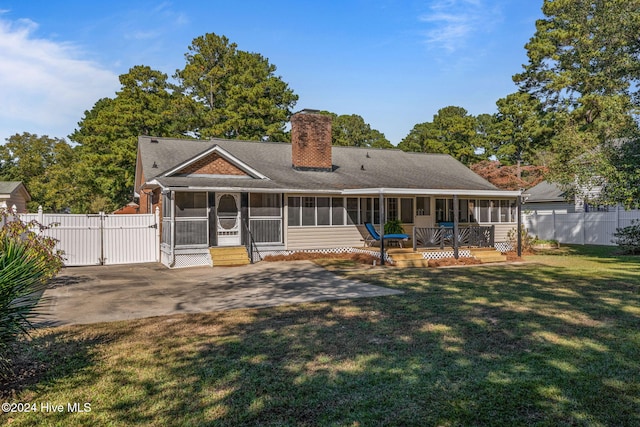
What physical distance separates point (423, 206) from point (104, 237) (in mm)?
13589

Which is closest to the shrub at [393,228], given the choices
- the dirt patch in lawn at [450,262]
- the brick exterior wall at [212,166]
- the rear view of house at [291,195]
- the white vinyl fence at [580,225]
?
the rear view of house at [291,195]

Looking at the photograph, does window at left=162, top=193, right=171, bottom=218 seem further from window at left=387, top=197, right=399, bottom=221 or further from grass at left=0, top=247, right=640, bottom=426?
window at left=387, top=197, right=399, bottom=221

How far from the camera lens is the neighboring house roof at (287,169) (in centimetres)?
1602

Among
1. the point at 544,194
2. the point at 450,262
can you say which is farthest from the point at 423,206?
the point at 544,194

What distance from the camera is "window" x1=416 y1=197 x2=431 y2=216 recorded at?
762 inches

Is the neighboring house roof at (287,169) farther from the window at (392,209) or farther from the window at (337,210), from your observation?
the window at (392,209)

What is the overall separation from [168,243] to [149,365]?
1083cm

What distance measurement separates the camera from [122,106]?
97.4 feet

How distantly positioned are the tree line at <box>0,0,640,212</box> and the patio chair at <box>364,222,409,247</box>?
10040mm

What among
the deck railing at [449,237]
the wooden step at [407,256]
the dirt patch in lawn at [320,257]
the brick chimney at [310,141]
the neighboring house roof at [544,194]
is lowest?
the dirt patch in lawn at [320,257]

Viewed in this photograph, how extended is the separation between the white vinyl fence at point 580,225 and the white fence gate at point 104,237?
21444 millimetres

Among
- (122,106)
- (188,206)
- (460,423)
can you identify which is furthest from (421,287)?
(122,106)

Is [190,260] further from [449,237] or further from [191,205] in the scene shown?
[449,237]

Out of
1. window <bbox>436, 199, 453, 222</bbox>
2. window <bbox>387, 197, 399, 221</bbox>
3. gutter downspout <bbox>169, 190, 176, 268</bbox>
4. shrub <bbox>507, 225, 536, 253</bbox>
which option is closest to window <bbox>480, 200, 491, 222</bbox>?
shrub <bbox>507, 225, 536, 253</bbox>
